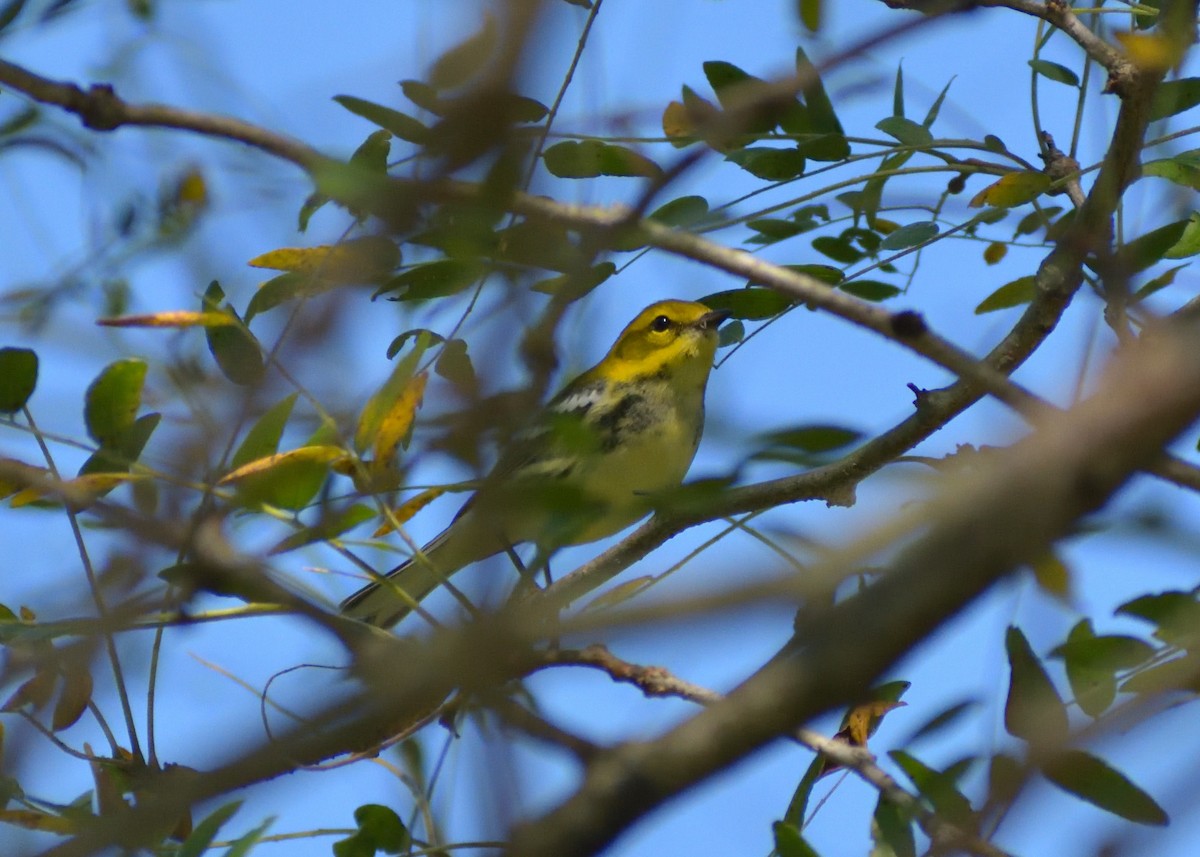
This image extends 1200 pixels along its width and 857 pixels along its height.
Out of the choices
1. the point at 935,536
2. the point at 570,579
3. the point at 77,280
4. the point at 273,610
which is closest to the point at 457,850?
the point at 273,610

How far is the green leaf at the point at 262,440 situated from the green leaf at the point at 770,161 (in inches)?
52.4

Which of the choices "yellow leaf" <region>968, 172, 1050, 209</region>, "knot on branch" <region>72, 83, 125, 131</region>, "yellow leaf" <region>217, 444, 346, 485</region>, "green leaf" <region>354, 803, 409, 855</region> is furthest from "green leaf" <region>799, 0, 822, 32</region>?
"green leaf" <region>354, 803, 409, 855</region>

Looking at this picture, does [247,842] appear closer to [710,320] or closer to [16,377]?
[16,377]

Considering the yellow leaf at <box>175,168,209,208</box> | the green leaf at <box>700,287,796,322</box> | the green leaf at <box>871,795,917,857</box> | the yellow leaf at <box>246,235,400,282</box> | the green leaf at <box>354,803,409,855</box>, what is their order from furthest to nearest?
1. the yellow leaf at <box>175,168,209,208</box>
2. the green leaf at <box>700,287,796,322</box>
3. the green leaf at <box>354,803,409,855</box>
4. the green leaf at <box>871,795,917,857</box>
5. the yellow leaf at <box>246,235,400,282</box>

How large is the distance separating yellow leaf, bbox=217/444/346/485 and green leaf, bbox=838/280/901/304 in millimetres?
1810

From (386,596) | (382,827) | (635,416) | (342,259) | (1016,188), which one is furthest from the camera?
(635,416)

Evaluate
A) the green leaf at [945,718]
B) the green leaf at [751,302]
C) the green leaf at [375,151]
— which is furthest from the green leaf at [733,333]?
the green leaf at [945,718]

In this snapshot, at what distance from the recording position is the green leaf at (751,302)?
10.9ft

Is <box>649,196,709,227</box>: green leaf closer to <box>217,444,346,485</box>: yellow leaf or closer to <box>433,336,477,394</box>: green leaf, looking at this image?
<box>433,336,477,394</box>: green leaf

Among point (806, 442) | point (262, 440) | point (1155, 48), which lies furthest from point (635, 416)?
point (806, 442)

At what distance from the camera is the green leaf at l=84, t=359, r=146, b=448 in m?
2.29

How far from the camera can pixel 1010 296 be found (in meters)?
3.25

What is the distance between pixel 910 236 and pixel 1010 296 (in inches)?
11.4

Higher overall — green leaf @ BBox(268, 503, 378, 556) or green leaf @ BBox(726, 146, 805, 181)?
green leaf @ BBox(726, 146, 805, 181)
